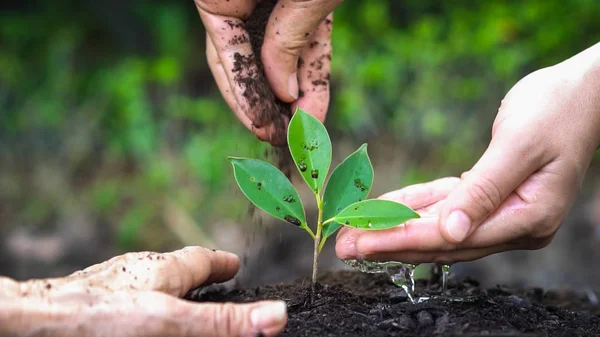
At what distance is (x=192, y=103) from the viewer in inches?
156

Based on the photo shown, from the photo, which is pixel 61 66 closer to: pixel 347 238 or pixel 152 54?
pixel 152 54

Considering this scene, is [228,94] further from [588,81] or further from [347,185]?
[588,81]

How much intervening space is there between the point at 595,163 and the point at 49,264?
3.31 meters

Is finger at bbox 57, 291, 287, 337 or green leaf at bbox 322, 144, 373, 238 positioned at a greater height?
green leaf at bbox 322, 144, 373, 238

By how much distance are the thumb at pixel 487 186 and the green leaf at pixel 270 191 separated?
1.06 ft

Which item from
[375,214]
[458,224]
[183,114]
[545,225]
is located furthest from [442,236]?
[183,114]

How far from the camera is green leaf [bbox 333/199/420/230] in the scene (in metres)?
1.29

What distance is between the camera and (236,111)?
1791 mm

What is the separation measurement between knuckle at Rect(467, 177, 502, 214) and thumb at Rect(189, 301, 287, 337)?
0.51 m

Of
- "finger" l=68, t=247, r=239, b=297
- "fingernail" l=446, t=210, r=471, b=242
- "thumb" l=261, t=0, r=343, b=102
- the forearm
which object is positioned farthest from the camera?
"thumb" l=261, t=0, r=343, b=102

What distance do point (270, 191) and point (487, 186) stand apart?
1.54 ft

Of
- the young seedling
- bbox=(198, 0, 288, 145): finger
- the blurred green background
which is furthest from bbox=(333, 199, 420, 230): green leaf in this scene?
the blurred green background

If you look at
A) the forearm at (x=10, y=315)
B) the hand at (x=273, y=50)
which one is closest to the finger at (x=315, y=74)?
the hand at (x=273, y=50)

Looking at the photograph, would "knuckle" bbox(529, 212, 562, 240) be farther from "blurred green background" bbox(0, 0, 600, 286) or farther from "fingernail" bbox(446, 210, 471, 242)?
"blurred green background" bbox(0, 0, 600, 286)
